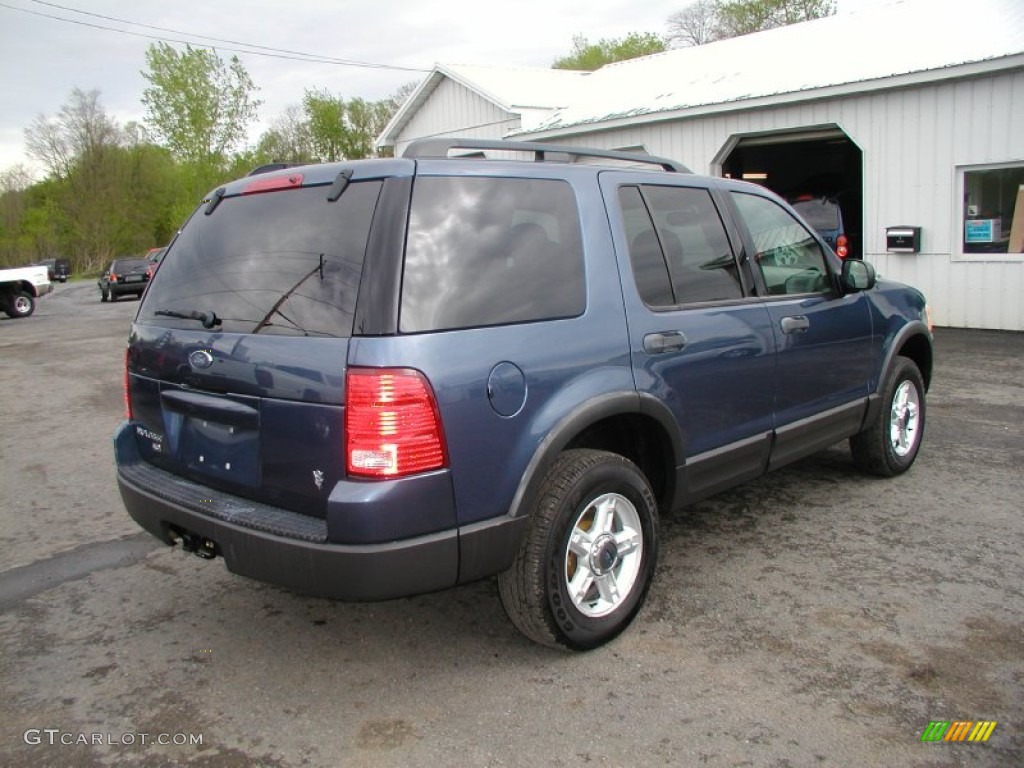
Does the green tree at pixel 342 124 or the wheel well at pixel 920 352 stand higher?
the green tree at pixel 342 124

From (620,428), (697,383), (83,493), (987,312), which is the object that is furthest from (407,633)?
(987,312)

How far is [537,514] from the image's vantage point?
3041mm

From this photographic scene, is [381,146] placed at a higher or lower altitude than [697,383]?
higher

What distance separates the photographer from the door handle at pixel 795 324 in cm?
418

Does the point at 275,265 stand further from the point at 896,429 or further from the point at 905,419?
the point at 905,419

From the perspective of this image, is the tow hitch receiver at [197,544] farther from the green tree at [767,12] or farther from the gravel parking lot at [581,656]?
the green tree at [767,12]

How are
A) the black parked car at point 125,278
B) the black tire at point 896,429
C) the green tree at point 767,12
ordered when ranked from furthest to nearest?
the green tree at point 767,12 < the black parked car at point 125,278 < the black tire at point 896,429

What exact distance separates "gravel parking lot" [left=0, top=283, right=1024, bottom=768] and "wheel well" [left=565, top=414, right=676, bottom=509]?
51cm

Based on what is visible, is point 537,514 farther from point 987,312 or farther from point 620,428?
point 987,312

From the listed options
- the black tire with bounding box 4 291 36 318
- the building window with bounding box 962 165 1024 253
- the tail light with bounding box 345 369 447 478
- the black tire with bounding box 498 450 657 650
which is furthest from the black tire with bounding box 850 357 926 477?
the black tire with bounding box 4 291 36 318

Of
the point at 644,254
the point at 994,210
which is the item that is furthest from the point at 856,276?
the point at 994,210

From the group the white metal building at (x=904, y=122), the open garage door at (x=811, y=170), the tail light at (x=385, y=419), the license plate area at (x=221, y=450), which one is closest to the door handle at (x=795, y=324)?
the tail light at (x=385, y=419)

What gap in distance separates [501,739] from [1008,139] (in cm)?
1074

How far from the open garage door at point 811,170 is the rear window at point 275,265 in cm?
1249
